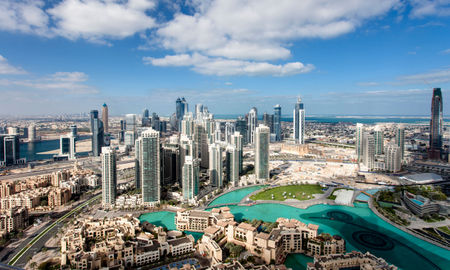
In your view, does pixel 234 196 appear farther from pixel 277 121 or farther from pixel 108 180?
pixel 277 121

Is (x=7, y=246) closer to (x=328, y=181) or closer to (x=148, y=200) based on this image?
(x=148, y=200)

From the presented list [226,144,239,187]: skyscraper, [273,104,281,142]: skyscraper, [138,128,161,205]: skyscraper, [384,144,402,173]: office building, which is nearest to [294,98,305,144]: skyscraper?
[273,104,281,142]: skyscraper

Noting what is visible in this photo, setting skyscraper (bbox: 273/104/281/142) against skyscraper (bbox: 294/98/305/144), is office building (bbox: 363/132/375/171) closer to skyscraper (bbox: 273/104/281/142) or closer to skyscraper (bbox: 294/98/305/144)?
skyscraper (bbox: 294/98/305/144)

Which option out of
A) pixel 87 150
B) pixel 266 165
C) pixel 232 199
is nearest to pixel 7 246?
pixel 232 199

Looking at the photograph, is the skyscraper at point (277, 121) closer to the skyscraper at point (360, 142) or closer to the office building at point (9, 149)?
the skyscraper at point (360, 142)

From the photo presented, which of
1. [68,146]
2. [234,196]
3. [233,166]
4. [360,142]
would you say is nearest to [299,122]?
[360,142]
